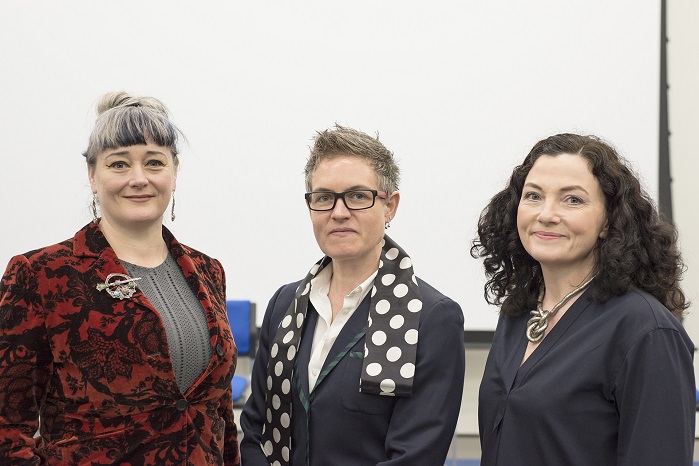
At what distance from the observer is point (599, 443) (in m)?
1.70

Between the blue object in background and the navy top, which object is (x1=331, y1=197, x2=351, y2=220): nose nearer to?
the navy top

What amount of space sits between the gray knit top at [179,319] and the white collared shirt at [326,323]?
0.28m

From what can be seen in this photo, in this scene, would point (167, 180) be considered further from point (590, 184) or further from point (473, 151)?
point (473, 151)

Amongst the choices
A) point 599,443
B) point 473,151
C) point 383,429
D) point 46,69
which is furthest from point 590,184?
point 46,69

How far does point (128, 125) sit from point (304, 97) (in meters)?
2.61

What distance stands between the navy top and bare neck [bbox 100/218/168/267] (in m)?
0.98

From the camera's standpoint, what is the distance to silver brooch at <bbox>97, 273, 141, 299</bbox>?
1.88 metres

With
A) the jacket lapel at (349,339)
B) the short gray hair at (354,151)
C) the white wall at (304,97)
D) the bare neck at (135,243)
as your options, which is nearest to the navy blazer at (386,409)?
the jacket lapel at (349,339)

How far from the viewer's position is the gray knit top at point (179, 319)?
1.94m

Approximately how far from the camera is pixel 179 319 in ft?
6.50

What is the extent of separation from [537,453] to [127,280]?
1069 mm

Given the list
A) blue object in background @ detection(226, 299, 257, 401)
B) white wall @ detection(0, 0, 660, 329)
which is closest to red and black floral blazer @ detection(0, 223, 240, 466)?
blue object in background @ detection(226, 299, 257, 401)

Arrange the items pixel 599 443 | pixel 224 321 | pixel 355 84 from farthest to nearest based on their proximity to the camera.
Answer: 1. pixel 355 84
2. pixel 224 321
3. pixel 599 443

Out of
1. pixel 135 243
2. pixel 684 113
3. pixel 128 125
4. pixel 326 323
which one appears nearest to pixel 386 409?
pixel 326 323
